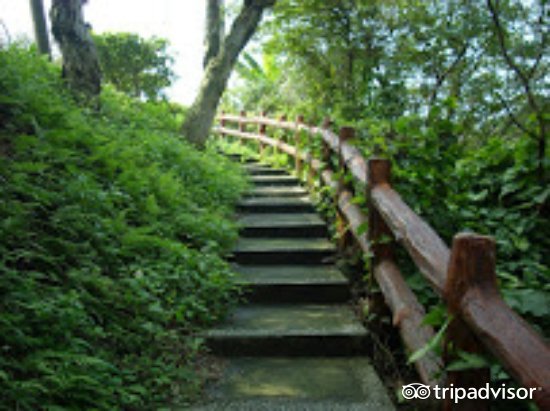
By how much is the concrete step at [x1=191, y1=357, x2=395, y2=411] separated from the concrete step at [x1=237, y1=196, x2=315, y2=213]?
3.31 meters

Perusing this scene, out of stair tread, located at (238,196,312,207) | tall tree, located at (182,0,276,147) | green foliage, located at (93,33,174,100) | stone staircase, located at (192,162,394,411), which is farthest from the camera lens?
green foliage, located at (93,33,174,100)

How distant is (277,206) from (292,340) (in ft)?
10.9

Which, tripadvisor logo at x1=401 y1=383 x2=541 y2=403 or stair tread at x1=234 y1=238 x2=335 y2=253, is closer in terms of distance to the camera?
tripadvisor logo at x1=401 y1=383 x2=541 y2=403

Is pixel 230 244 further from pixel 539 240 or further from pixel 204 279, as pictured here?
pixel 539 240

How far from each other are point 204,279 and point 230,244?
3.92 ft

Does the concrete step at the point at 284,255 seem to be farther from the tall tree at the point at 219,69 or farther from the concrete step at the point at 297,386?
the tall tree at the point at 219,69

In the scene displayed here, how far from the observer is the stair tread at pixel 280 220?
18.6ft

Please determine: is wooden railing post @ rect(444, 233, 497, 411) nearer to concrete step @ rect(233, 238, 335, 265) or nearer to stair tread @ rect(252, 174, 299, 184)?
concrete step @ rect(233, 238, 335, 265)

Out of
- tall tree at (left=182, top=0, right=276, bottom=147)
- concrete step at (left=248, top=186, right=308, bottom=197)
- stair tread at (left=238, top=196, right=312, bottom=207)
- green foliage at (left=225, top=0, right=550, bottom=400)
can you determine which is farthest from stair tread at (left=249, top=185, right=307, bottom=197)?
tall tree at (left=182, top=0, right=276, bottom=147)

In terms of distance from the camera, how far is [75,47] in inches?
260

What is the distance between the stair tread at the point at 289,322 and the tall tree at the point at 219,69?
536 centimetres

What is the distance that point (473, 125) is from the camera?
30.7 feet

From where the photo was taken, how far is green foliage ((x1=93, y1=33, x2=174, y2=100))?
11633 mm

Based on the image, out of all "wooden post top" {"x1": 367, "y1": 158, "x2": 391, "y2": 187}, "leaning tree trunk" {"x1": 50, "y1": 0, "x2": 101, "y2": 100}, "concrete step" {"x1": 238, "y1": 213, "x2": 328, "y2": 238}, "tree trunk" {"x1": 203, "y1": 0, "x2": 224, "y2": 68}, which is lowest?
"concrete step" {"x1": 238, "y1": 213, "x2": 328, "y2": 238}
